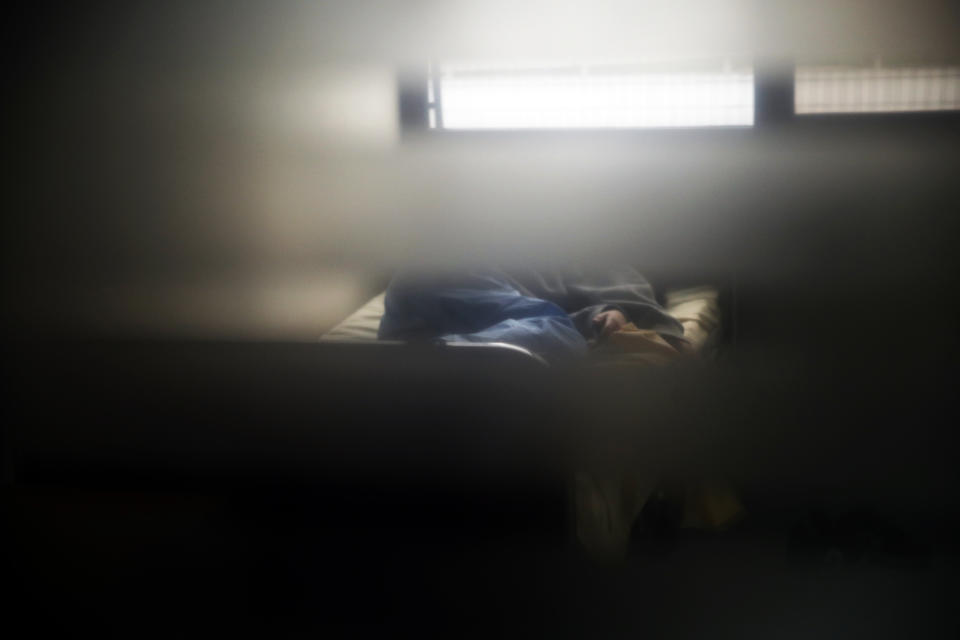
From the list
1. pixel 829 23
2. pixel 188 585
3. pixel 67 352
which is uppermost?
pixel 829 23

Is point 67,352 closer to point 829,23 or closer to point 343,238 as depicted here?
point 343,238

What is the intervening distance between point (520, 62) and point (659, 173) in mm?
60

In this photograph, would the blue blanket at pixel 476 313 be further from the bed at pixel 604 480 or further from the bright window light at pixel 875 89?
the bright window light at pixel 875 89

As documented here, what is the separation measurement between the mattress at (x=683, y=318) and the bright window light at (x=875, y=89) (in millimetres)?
68

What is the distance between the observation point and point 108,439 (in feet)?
0.97

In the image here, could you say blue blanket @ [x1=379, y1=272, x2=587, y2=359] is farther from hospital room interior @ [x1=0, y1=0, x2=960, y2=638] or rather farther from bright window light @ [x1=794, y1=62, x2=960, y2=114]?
bright window light @ [x1=794, y1=62, x2=960, y2=114]

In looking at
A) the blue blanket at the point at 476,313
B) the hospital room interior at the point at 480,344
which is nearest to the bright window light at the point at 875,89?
the hospital room interior at the point at 480,344

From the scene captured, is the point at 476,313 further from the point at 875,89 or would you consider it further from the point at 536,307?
the point at 875,89

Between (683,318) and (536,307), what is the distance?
0.36 ft

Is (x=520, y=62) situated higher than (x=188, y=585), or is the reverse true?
(x=520, y=62)

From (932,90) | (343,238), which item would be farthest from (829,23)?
(343,238)

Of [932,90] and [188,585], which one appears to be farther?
[188,585]

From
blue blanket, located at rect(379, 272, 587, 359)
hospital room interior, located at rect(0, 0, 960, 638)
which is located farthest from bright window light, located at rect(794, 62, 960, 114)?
blue blanket, located at rect(379, 272, 587, 359)

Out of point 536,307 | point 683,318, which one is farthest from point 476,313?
point 683,318
